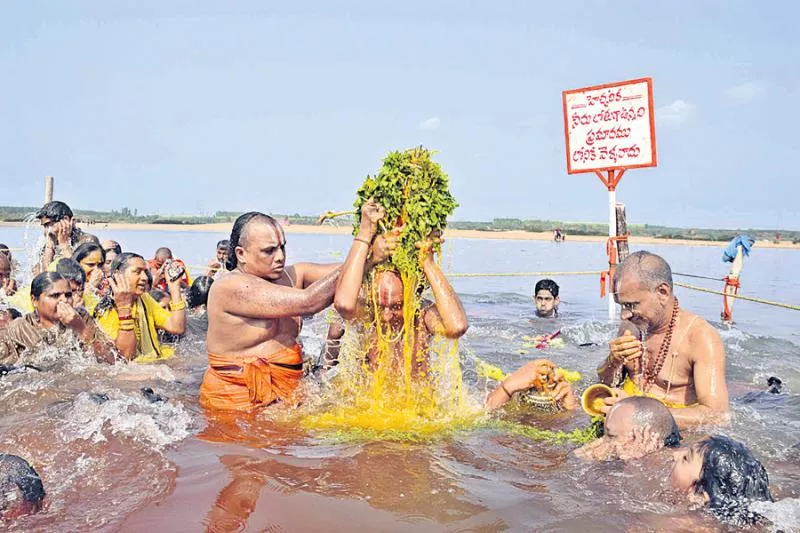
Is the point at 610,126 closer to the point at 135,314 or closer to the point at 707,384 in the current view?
the point at 707,384

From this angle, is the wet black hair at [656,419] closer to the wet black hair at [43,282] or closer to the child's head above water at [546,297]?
the wet black hair at [43,282]

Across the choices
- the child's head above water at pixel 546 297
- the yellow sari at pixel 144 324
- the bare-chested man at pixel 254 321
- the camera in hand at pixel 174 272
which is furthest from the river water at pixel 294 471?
the child's head above water at pixel 546 297

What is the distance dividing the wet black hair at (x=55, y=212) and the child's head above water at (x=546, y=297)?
311 inches

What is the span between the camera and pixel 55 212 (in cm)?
951

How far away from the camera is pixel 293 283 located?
5.71m

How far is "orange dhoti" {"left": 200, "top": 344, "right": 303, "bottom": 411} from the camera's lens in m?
5.38

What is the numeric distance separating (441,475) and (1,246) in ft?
35.7

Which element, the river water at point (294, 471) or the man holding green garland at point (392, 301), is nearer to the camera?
the river water at point (294, 471)

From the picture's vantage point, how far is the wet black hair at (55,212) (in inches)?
373

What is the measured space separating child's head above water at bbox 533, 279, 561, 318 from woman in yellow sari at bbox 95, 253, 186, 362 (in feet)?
23.1

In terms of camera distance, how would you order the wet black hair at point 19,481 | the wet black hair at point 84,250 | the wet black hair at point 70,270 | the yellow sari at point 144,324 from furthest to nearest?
1. the wet black hair at point 84,250
2. the yellow sari at point 144,324
3. the wet black hair at point 70,270
4. the wet black hair at point 19,481

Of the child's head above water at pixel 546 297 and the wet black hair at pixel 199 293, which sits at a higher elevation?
the wet black hair at pixel 199 293

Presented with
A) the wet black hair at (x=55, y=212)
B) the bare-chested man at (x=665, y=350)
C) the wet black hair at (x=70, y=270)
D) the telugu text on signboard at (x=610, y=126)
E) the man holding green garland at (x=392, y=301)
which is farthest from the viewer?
the telugu text on signboard at (x=610, y=126)

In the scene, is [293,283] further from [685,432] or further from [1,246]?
[1,246]
